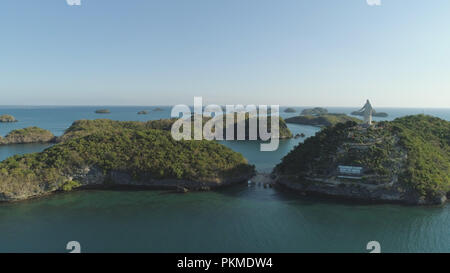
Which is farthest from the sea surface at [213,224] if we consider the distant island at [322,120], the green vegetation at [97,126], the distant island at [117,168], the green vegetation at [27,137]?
the distant island at [322,120]

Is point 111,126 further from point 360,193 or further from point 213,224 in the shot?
point 360,193

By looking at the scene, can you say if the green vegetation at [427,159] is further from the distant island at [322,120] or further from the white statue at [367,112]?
the distant island at [322,120]

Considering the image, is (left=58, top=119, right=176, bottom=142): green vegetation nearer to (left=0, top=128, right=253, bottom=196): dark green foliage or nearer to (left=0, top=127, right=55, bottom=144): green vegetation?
(left=0, top=127, right=55, bottom=144): green vegetation

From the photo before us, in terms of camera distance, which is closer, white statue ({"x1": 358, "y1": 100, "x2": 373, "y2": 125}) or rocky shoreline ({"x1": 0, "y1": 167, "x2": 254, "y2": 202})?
rocky shoreline ({"x1": 0, "y1": 167, "x2": 254, "y2": 202})

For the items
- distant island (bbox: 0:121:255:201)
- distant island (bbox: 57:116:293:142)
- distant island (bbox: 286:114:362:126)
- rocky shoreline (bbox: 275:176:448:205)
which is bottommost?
rocky shoreline (bbox: 275:176:448:205)

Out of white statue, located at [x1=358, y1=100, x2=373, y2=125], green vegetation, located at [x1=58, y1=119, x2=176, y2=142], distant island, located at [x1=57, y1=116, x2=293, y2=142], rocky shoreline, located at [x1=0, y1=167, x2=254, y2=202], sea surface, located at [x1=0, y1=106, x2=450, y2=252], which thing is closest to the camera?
sea surface, located at [x1=0, y1=106, x2=450, y2=252]

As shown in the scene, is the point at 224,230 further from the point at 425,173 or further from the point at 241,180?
the point at 425,173

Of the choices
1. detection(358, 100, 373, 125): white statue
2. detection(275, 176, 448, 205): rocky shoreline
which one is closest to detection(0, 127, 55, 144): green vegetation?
detection(275, 176, 448, 205): rocky shoreline
